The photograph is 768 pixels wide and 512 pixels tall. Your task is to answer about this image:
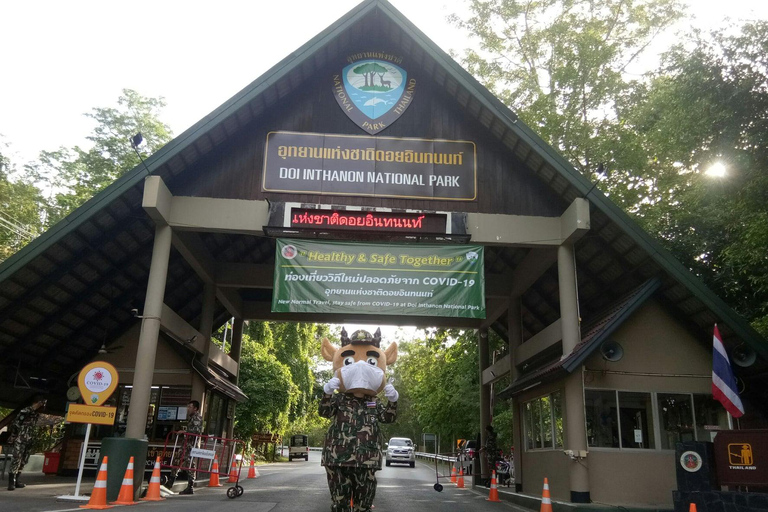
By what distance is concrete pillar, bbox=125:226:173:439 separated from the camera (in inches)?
484

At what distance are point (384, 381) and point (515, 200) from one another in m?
6.70

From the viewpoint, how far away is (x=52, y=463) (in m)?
18.8

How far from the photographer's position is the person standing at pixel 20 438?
12828 mm

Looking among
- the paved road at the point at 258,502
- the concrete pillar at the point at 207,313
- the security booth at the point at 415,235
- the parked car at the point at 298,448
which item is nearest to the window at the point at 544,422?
the security booth at the point at 415,235

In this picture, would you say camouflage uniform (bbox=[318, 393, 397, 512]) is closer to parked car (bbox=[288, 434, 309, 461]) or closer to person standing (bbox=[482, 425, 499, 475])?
person standing (bbox=[482, 425, 499, 475])

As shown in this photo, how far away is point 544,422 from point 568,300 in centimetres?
360

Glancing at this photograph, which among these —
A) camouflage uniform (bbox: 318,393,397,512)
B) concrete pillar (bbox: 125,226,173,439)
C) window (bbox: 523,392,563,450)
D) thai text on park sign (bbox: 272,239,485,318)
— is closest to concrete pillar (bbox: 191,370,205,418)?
concrete pillar (bbox: 125,226,173,439)

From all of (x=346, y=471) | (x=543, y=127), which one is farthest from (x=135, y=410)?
(x=543, y=127)

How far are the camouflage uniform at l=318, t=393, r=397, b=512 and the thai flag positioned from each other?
6.95 meters

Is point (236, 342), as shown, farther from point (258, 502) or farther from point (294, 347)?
point (294, 347)

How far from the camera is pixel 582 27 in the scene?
90.3ft

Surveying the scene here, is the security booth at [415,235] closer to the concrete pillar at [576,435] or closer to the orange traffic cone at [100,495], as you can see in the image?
the concrete pillar at [576,435]

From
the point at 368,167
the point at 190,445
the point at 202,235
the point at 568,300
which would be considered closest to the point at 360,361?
the point at 368,167

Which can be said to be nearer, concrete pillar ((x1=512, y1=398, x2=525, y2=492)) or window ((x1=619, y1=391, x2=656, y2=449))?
window ((x1=619, y1=391, x2=656, y2=449))
